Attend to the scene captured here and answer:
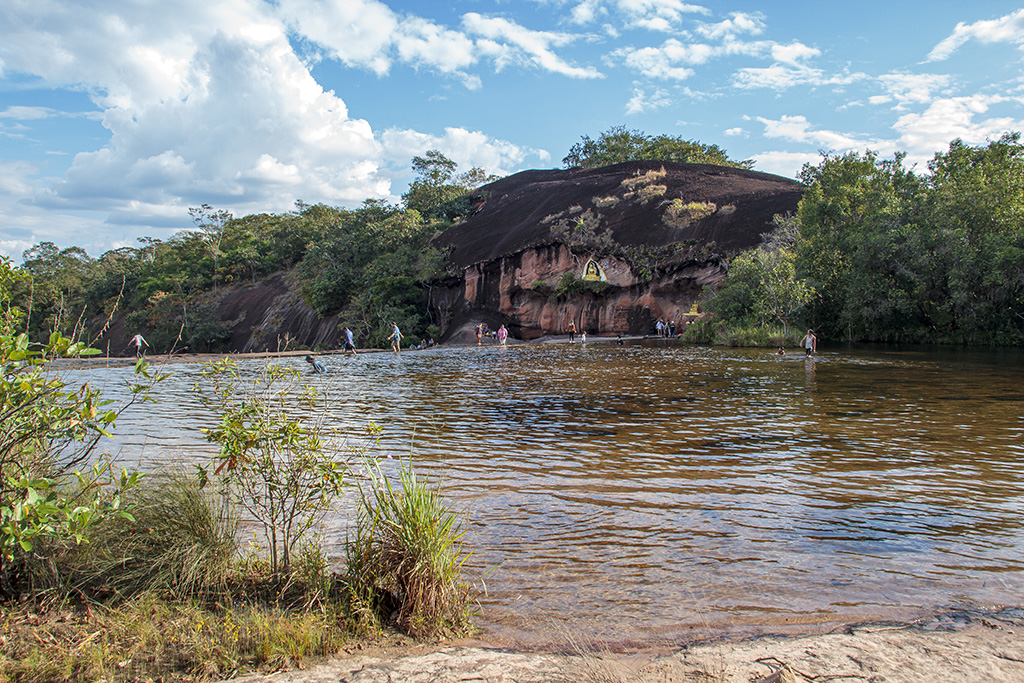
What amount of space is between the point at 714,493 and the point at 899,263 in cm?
3321

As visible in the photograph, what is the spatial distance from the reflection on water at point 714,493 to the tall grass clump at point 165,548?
4.87ft

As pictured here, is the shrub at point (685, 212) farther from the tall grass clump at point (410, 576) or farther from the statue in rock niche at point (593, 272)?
the tall grass clump at point (410, 576)

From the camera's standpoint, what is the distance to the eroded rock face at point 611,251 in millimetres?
51594

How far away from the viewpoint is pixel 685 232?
5475cm

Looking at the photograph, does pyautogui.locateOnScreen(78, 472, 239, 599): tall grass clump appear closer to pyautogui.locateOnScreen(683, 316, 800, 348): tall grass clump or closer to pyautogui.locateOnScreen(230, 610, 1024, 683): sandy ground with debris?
pyautogui.locateOnScreen(230, 610, 1024, 683): sandy ground with debris

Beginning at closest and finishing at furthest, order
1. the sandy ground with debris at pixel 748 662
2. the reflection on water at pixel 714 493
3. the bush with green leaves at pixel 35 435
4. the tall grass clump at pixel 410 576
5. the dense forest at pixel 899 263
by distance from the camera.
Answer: the sandy ground with debris at pixel 748 662, the bush with green leaves at pixel 35 435, the tall grass clump at pixel 410 576, the reflection on water at pixel 714 493, the dense forest at pixel 899 263

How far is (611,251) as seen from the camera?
54.8 metres

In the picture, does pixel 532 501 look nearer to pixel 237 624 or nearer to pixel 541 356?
pixel 237 624

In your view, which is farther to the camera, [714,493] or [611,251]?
[611,251]

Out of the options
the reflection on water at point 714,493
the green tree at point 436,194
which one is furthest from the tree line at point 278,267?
the reflection on water at point 714,493

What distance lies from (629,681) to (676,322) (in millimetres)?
47533

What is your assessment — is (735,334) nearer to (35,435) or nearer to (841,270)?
(841,270)

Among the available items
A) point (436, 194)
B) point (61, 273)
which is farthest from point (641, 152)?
point (61, 273)

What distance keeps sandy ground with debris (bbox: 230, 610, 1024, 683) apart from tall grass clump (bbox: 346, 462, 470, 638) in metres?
0.30
